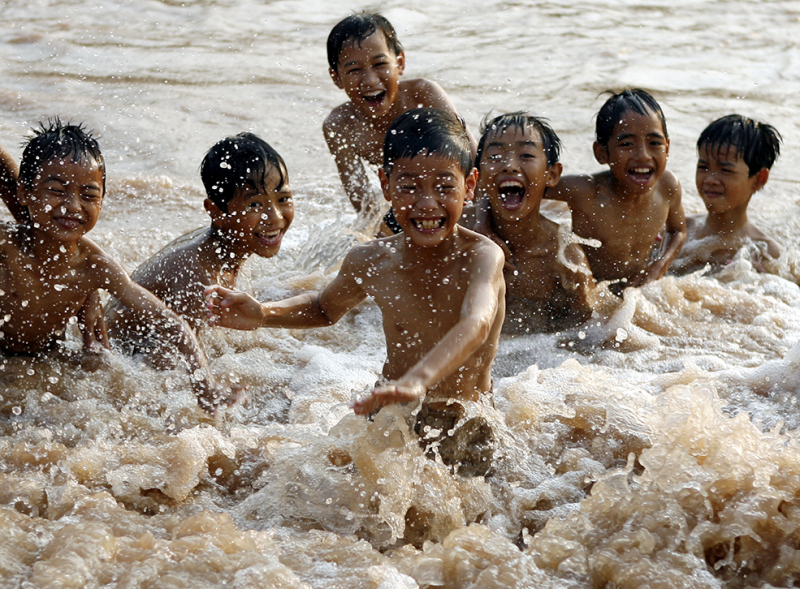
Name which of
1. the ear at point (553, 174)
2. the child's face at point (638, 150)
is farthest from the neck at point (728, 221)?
the ear at point (553, 174)

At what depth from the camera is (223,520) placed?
3.05 metres

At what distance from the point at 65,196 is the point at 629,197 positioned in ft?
8.93

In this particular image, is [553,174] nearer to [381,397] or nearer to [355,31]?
[355,31]

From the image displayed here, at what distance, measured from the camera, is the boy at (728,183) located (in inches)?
212

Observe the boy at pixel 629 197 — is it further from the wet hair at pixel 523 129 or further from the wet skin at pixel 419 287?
the wet skin at pixel 419 287

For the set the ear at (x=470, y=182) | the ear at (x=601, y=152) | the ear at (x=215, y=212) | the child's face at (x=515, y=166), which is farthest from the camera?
the ear at (x=601, y=152)

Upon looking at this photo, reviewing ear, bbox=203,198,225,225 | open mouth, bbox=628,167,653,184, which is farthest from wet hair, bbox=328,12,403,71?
open mouth, bbox=628,167,653,184

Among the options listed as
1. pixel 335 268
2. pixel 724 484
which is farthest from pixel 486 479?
pixel 335 268

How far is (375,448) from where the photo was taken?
130 inches

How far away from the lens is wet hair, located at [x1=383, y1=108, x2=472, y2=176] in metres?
3.13

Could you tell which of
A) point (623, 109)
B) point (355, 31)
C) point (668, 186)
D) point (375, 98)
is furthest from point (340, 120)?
point (668, 186)

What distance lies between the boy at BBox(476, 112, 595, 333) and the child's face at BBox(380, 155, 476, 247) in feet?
3.91

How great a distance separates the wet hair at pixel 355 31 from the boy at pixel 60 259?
65.6 inches

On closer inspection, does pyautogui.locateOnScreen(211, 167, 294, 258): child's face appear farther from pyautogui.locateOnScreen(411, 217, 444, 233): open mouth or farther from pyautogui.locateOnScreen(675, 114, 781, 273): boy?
pyautogui.locateOnScreen(675, 114, 781, 273): boy
